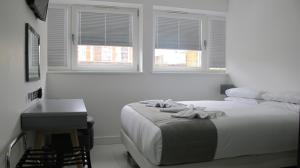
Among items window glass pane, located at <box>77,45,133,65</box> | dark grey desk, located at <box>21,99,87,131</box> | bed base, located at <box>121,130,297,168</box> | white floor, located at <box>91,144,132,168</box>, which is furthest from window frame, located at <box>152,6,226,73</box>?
dark grey desk, located at <box>21,99,87,131</box>

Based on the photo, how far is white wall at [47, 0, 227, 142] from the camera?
3.78 meters

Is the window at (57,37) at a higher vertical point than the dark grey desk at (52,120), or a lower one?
higher

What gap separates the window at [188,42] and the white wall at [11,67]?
2.55 meters

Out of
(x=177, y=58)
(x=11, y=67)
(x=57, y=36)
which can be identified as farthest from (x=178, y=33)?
(x=11, y=67)

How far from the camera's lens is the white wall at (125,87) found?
12.4 feet

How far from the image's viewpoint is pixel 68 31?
156 inches

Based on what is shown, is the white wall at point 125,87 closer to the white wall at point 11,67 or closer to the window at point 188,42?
the window at point 188,42

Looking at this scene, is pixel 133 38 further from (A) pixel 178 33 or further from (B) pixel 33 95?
(B) pixel 33 95

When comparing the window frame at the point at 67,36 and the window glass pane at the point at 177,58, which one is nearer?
the window frame at the point at 67,36

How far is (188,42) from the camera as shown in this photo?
4531 millimetres

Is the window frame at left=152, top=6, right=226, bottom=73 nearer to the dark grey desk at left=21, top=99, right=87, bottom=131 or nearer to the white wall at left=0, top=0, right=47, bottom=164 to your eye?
the dark grey desk at left=21, top=99, right=87, bottom=131

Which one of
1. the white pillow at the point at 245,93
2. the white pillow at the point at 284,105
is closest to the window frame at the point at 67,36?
the white pillow at the point at 245,93

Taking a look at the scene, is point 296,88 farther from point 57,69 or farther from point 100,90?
point 57,69

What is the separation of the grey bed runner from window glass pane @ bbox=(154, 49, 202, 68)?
2.28 meters
